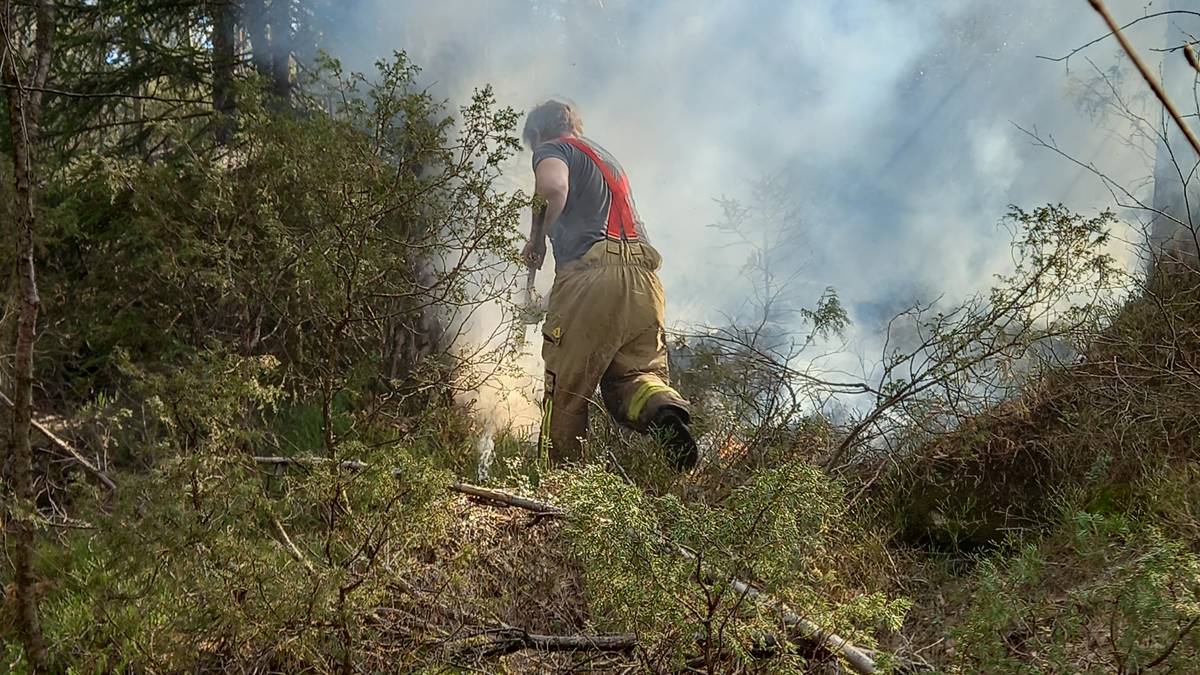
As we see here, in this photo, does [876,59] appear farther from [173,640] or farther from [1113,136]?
[173,640]

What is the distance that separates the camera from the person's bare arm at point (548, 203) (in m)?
4.37

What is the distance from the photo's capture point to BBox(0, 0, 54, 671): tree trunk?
2172mm

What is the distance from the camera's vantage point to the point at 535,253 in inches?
172

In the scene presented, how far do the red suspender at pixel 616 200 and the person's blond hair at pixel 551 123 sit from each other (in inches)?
2.6

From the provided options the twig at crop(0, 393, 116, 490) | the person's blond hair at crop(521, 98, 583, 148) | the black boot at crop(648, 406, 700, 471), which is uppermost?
the person's blond hair at crop(521, 98, 583, 148)

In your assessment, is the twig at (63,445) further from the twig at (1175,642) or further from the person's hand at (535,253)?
the twig at (1175,642)

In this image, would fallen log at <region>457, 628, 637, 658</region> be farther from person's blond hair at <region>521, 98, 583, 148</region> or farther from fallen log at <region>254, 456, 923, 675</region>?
person's blond hair at <region>521, 98, 583, 148</region>

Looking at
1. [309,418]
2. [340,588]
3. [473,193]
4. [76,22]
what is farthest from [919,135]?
[76,22]

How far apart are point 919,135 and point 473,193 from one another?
2.38 meters

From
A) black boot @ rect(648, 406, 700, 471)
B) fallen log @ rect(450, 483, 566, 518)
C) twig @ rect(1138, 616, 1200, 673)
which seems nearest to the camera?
twig @ rect(1138, 616, 1200, 673)

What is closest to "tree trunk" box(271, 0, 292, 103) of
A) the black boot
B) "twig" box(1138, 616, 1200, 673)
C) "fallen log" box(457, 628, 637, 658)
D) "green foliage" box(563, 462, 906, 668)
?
the black boot

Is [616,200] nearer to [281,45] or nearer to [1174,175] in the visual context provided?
[281,45]

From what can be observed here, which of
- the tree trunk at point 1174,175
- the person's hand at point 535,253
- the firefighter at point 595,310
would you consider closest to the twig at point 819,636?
the firefighter at point 595,310

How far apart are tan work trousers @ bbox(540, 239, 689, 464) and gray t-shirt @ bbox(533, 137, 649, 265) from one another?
6 centimetres
